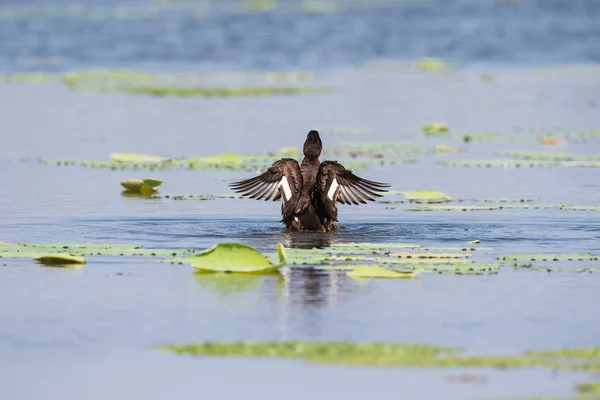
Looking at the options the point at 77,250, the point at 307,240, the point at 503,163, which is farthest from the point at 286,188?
the point at 503,163

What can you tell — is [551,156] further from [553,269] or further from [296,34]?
[296,34]

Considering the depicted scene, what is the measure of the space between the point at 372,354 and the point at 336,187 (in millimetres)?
5606

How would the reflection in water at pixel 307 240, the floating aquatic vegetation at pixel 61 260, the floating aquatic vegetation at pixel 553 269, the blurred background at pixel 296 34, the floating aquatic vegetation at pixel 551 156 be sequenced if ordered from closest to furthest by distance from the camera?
the floating aquatic vegetation at pixel 553 269
the floating aquatic vegetation at pixel 61 260
the reflection in water at pixel 307 240
the floating aquatic vegetation at pixel 551 156
the blurred background at pixel 296 34

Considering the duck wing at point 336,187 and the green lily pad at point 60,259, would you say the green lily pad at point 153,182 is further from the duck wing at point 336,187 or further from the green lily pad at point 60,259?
the green lily pad at point 60,259

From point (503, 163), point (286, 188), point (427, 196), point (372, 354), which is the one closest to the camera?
point (372, 354)

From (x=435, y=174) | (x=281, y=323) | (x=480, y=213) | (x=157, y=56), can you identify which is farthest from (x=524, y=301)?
(x=157, y=56)

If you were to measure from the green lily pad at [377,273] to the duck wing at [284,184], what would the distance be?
2852 mm

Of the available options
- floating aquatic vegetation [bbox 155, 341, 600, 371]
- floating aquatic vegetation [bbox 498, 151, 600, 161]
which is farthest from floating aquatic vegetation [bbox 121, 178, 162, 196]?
floating aquatic vegetation [bbox 155, 341, 600, 371]

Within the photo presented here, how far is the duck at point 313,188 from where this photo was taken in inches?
567

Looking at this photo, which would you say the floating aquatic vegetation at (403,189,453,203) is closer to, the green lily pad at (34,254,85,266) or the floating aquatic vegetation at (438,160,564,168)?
the floating aquatic vegetation at (438,160,564,168)

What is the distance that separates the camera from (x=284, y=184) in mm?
14594

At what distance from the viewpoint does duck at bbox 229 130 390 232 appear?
14.4 m

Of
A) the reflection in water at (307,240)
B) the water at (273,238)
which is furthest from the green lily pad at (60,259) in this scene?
the reflection in water at (307,240)

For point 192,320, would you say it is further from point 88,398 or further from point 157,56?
point 157,56
